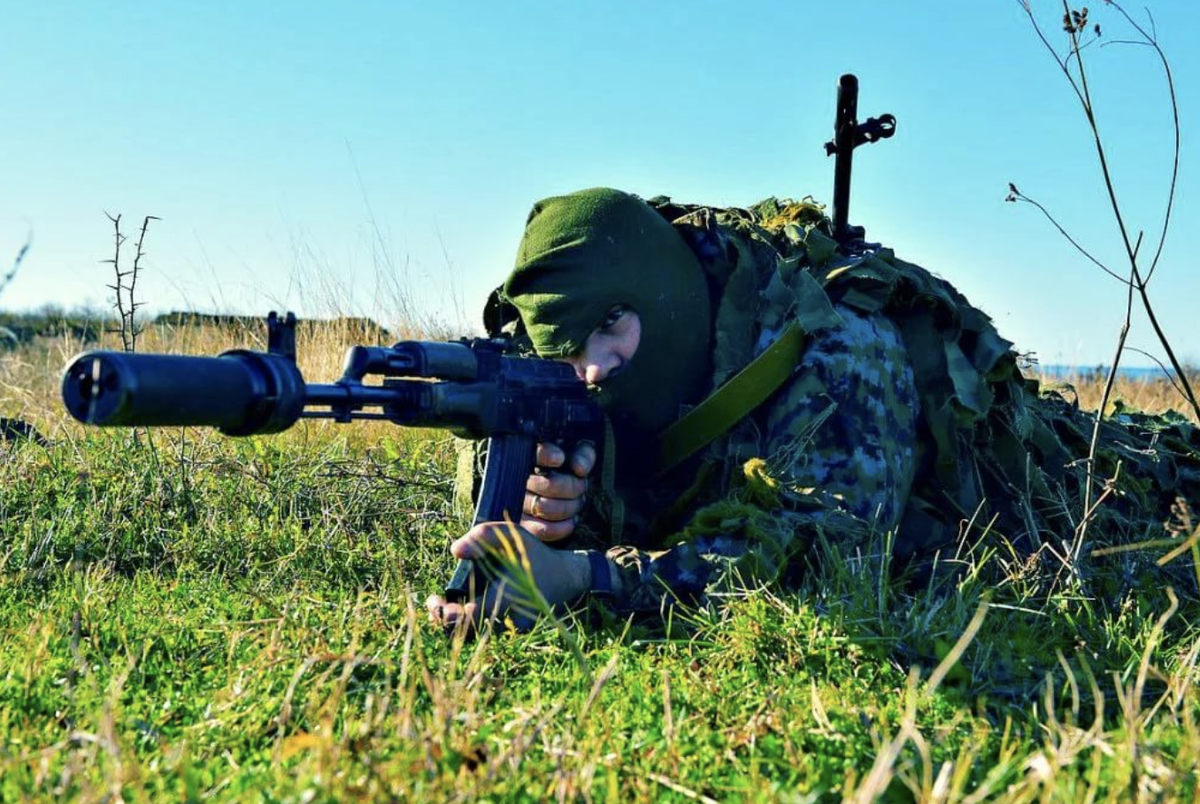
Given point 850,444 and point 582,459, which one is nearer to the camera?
point 850,444

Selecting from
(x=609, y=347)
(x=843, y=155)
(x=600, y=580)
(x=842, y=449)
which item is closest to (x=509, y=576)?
(x=600, y=580)

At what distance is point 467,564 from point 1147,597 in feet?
6.68

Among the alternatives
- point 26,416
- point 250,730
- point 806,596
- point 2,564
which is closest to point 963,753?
point 806,596

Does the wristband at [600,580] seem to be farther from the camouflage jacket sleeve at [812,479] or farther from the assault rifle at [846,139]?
the assault rifle at [846,139]

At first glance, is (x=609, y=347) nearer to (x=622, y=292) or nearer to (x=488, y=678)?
(x=622, y=292)

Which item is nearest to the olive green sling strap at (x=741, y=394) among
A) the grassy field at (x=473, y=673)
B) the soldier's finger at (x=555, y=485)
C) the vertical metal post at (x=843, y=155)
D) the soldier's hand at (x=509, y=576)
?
the soldier's finger at (x=555, y=485)

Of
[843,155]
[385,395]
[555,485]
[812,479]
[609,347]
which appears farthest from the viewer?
[843,155]

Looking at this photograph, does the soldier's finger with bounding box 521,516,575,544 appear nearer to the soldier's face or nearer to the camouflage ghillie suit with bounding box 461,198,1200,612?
the camouflage ghillie suit with bounding box 461,198,1200,612

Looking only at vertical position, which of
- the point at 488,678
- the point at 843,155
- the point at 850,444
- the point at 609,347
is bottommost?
the point at 488,678

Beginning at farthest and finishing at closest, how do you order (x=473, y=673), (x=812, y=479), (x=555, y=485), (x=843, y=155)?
(x=843, y=155) < (x=555, y=485) < (x=812, y=479) < (x=473, y=673)

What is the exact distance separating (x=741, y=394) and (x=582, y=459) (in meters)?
0.52

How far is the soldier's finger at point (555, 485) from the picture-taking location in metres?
3.47

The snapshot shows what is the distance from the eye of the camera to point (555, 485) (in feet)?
11.4

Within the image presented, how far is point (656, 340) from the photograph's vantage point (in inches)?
142
